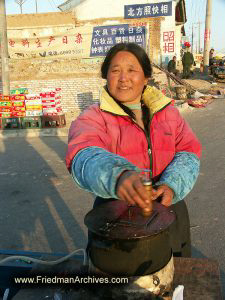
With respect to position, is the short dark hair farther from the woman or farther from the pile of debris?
the pile of debris

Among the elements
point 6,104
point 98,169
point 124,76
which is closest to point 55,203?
point 124,76

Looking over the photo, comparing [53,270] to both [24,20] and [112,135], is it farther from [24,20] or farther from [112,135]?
[24,20]

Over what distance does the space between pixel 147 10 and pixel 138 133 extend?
19.5 m

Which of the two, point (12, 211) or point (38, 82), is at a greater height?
point (38, 82)

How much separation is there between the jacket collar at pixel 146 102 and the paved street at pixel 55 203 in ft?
6.82

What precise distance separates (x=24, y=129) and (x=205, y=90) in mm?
11560

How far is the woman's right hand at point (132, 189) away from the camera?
1.09 meters

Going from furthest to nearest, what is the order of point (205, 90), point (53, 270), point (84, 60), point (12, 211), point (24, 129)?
1. point (205, 90)
2. point (84, 60)
3. point (24, 129)
4. point (12, 211)
5. point (53, 270)

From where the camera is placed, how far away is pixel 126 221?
132 centimetres

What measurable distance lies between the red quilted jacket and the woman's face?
6 centimetres

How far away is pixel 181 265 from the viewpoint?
1645 mm

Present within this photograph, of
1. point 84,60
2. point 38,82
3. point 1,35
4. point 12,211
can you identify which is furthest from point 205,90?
point 12,211

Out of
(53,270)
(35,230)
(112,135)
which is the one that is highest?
(112,135)

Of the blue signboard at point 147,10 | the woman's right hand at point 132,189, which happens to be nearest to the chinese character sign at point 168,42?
the blue signboard at point 147,10
